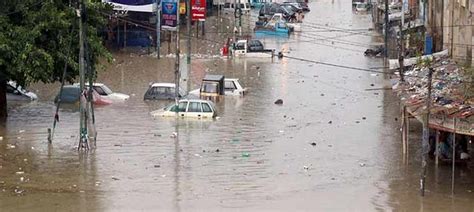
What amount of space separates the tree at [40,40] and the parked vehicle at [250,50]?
20.8m

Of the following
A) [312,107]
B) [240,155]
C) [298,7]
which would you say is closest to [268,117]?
[312,107]

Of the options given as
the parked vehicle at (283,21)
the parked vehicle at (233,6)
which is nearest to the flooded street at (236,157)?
the parked vehicle at (283,21)

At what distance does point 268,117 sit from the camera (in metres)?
33.5

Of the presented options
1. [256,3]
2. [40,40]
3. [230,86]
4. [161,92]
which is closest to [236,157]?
[40,40]

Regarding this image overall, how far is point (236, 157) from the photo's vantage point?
87.6 ft

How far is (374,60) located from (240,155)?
81.4ft

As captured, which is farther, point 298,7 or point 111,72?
point 298,7

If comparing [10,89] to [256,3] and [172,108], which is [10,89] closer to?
[172,108]

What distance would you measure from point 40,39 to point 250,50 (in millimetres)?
22690

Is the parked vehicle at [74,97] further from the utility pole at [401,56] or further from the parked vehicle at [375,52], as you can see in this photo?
the parked vehicle at [375,52]

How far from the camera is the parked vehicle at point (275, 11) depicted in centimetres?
7362

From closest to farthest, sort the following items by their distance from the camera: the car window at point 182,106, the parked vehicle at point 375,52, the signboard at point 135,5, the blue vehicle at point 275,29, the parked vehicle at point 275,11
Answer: the car window at point 182,106
the parked vehicle at point 375,52
the signboard at point 135,5
the blue vehicle at point 275,29
the parked vehicle at point 275,11

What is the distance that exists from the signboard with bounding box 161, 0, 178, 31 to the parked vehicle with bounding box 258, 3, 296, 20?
2671cm

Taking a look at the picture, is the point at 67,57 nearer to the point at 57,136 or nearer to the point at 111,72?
the point at 57,136
